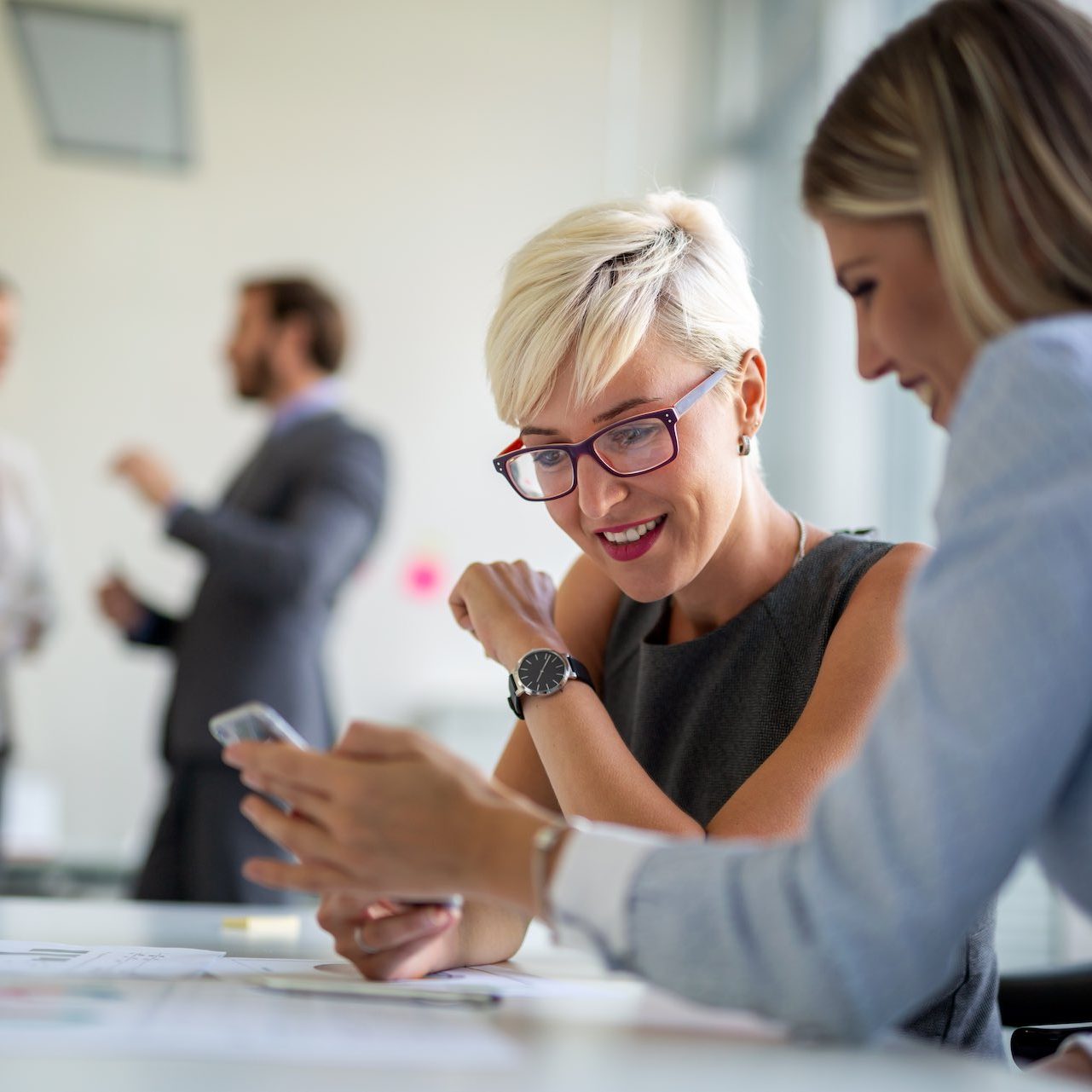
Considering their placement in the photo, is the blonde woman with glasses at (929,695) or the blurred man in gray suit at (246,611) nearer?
the blonde woman with glasses at (929,695)

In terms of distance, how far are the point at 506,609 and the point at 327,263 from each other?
403cm

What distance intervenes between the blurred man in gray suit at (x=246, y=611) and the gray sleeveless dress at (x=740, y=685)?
139cm

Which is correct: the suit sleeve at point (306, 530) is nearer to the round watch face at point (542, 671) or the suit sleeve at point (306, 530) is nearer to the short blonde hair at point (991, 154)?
the round watch face at point (542, 671)

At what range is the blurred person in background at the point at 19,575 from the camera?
3326 mm

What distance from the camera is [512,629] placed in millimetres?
1231

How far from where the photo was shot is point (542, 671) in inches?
46.3

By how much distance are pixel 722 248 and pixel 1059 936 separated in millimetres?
2144

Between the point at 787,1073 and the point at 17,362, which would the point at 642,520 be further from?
the point at 17,362

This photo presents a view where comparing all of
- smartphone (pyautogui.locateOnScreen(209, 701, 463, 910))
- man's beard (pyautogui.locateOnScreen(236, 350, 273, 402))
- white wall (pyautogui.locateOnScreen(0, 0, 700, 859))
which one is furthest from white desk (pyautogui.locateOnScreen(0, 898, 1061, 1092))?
white wall (pyautogui.locateOnScreen(0, 0, 700, 859))

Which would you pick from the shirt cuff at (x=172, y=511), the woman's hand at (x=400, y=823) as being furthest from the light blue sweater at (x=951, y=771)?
the shirt cuff at (x=172, y=511)

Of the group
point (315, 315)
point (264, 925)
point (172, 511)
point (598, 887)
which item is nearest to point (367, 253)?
point (315, 315)

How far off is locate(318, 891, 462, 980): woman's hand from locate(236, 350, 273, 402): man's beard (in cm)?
225

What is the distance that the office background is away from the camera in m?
4.69

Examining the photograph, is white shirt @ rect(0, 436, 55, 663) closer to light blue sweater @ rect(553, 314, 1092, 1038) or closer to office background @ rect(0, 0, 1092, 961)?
office background @ rect(0, 0, 1092, 961)
